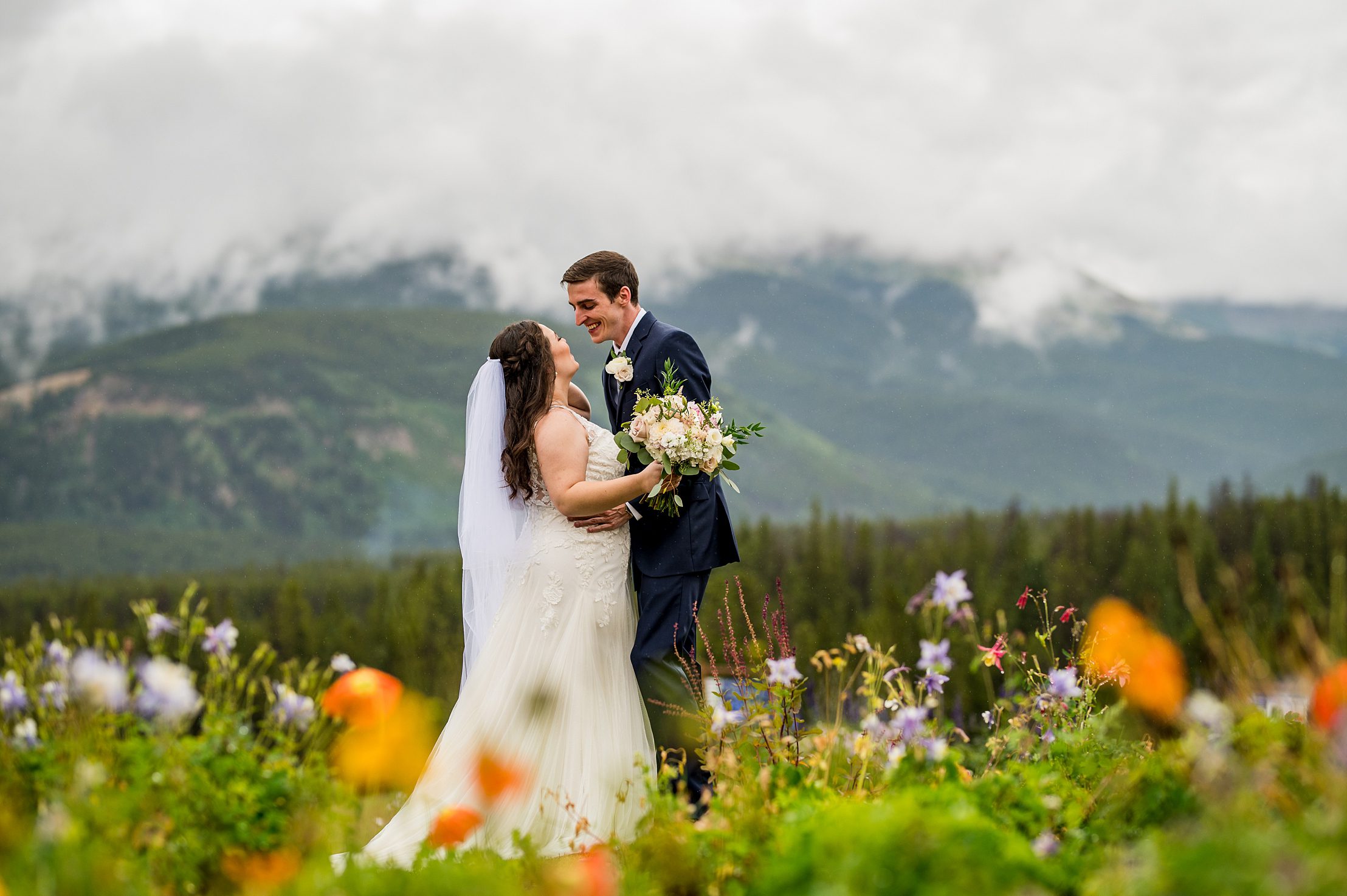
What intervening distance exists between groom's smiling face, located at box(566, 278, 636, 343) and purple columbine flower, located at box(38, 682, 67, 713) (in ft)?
10.1

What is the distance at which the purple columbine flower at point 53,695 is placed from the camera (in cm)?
424

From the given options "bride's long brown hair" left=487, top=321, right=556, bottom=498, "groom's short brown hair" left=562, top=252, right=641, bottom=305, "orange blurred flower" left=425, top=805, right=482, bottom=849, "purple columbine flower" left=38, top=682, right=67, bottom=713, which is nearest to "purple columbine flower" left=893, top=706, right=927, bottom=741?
"orange blurred flower" left=425, top=805, right=482, bottom=849

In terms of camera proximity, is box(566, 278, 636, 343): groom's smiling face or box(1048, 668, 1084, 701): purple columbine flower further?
box(566, 278, 636, 343): groom's smiling face

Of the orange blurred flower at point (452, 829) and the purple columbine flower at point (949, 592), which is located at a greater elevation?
the purple columbine flower at point (949, 592)

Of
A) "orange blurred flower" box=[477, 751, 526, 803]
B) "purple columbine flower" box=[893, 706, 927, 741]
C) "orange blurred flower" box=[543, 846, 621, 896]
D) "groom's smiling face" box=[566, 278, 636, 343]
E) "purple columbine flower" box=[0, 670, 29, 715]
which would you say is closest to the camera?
"orange blurred flower" box=[543, 846, 621, 896]

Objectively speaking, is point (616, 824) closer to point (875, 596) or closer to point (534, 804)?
point (534, 804)

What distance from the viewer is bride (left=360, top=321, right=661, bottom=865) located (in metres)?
5.72

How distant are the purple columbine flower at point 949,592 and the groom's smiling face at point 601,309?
2.65m

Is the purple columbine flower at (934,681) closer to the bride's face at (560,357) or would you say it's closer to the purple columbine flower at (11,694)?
the bride's face at (560,357)

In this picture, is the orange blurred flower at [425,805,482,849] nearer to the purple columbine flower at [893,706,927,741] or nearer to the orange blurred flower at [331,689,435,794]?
the orange blurred flower at [331,689,435,794]

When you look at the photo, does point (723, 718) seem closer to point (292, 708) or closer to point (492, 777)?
point (492, 777)

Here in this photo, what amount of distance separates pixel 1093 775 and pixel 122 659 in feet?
13.6

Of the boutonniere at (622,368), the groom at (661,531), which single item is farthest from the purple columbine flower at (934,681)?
the boutonniere at (622,368)

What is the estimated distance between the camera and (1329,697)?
125 inches
